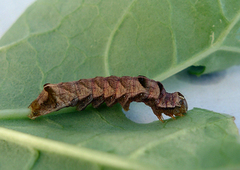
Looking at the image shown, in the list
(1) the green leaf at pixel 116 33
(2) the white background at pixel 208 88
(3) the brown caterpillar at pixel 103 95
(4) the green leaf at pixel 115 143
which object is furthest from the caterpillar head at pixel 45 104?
(2) the white background at pixel 208 88

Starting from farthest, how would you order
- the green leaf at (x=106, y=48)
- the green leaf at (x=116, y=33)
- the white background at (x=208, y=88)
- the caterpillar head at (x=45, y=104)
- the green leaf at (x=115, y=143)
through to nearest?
1. the white background at (x=208, y=88)
2. the green leaf at (x=116, y=33)
3. the green leaf at (x=106, y=48)
4. the caterpillar head at (x=45, y=104)
5. the green leaf at (x=115, y=143)

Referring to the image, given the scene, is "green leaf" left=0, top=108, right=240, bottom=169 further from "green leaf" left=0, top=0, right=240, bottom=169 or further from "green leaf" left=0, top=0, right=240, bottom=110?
"green leaf" left=0, top=0, right=240, bottom=110

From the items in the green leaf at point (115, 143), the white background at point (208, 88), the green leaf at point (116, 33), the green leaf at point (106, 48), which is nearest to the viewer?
the green leaf at point (115, 143)

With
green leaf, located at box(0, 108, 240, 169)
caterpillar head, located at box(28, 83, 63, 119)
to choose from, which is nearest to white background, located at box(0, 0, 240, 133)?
green leaf, located at box(0, 108, 240, 169)

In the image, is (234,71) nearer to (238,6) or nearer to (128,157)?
(238,6)

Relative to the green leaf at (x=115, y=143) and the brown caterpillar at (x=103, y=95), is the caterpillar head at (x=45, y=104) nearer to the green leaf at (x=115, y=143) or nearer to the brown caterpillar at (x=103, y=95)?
the brown caterpillar at (x=103, y=95)

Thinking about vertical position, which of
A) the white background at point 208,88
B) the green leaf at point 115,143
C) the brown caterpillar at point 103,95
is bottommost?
the green leaf at point 115,143
